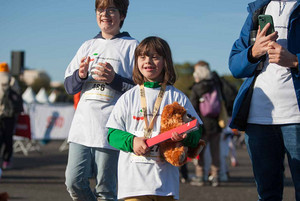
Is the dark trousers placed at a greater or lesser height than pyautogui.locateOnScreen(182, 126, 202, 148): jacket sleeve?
lesser

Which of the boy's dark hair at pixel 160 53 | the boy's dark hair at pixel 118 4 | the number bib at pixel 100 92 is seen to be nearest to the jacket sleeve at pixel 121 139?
the boy's dark hair at pixel 160 53

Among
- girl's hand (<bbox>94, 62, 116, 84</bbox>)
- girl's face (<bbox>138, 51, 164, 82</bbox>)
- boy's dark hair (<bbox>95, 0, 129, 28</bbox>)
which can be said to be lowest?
girl's hand (<bbox>94, 62, 116, 84</bbox>)

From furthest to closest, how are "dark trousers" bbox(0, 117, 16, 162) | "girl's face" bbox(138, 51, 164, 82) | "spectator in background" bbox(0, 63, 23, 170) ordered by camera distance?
"dark trousers" bbox(0, 117, 16, 162)
"spectator in background" bbox(0, 63, 23, 170)
"girl's face" bbox(138, 51, 164, 82)

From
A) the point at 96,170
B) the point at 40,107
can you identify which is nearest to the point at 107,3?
the point at 96,170

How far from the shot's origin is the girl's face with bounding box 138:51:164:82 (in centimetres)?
397

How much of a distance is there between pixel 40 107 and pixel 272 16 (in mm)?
15952

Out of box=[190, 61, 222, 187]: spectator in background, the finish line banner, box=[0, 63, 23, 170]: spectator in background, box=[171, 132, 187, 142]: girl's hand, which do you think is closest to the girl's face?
box=[171, 132, 187, 142]: girl's hand

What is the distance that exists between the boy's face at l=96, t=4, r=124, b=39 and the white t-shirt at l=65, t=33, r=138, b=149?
79 millimetres

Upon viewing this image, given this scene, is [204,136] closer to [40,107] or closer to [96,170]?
[96,170]

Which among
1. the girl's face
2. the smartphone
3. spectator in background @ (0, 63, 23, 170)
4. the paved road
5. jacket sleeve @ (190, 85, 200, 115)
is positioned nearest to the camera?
the smartphone

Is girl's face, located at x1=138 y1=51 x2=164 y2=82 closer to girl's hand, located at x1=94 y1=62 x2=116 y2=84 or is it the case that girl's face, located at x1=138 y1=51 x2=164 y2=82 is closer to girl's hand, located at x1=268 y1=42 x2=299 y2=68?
girl's hand, located at x1=94 y1=62 x2=116 y2=84

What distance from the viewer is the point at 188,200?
8.08m

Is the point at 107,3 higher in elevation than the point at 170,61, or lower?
higher

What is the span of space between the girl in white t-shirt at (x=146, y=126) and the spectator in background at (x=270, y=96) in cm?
43
